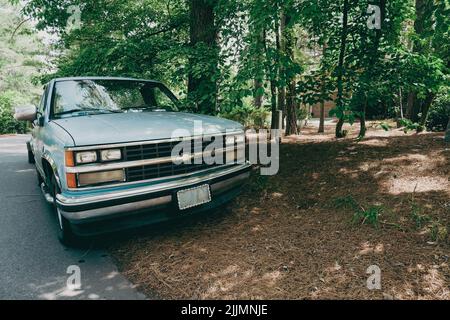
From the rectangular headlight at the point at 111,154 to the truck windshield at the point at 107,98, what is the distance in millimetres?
1130

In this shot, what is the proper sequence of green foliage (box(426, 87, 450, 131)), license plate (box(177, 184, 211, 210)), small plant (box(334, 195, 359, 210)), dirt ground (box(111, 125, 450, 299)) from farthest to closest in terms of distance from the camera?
green foliage (box(426, 87, 450, 131)) < small plant (box(334, 195, 359, 210)) < license plate (box(177, 184, 211, 210)) < dirt ground (box(111, 125, 450, 299))

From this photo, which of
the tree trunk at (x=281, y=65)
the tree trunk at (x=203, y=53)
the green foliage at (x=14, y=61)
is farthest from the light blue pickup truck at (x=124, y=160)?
the green foliage at (x=14, y=61)

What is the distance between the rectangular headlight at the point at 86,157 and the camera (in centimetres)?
297

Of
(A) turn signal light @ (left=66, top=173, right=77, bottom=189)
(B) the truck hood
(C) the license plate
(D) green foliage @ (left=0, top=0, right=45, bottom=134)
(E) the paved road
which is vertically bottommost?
(E) the paved road

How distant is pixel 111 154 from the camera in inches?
121

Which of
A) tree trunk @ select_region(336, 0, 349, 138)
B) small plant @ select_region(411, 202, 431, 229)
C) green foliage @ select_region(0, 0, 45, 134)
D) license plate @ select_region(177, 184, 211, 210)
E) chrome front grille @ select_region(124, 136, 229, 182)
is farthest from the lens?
green foliage @ select_region(0, 0, 45, 134)

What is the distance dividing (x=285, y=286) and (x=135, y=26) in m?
7.18

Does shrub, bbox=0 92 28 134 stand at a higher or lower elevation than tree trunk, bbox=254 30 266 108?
lower

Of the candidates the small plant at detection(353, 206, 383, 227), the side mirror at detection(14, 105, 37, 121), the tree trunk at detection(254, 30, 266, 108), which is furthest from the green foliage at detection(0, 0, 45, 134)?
the small plant at detection(353, 206, 383, 227)

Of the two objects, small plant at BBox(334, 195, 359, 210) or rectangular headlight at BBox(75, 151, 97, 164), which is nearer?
rectangular headlight at BBox(75, 151, 97, 164)

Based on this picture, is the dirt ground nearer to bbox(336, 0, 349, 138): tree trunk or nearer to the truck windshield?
bbox(336, 0, 349, 138): tree trunk

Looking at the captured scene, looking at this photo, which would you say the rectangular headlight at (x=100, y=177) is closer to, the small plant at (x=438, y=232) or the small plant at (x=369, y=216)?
the small plant at (x=369, y=216)

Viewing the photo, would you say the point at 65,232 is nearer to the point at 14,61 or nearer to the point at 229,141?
the point at 229,141

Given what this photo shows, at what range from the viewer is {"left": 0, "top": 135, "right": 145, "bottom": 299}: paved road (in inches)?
110
